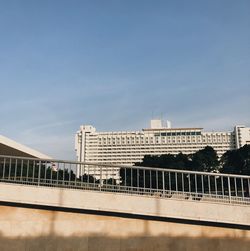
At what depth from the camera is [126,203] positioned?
9.70m

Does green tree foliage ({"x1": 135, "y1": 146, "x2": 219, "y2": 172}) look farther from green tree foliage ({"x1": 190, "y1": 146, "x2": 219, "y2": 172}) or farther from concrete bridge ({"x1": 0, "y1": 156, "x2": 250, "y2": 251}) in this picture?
concrete bridge ({"x1": 0, "y1": 156, "x2": 250, "y2": 251})

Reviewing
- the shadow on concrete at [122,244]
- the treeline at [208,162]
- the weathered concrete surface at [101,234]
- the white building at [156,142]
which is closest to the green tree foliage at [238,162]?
the treeline at [208,162]

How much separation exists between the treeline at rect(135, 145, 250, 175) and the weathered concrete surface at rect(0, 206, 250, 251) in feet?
115

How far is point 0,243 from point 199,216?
596cm

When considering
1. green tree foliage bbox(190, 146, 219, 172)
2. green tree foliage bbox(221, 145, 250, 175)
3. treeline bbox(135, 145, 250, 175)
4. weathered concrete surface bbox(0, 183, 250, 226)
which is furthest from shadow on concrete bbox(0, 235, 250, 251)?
green tree foliage bbox(190, 146, 219, 172)

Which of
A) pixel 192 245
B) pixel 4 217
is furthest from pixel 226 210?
pixel 4 217

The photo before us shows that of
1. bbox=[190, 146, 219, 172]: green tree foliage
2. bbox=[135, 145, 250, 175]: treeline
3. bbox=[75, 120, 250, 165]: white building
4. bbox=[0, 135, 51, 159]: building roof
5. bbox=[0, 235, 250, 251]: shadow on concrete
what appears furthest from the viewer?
bbox=[75, 120, 250, 165]: white building

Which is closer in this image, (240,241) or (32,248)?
(32,248)

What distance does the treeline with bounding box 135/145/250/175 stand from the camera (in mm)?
45750

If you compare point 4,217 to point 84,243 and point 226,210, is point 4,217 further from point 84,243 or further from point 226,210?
point 226,210

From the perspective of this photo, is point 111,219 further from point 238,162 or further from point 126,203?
point 238,162

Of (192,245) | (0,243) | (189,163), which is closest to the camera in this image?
(0,243)

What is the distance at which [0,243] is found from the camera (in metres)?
9.20

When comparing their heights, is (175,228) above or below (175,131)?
below
